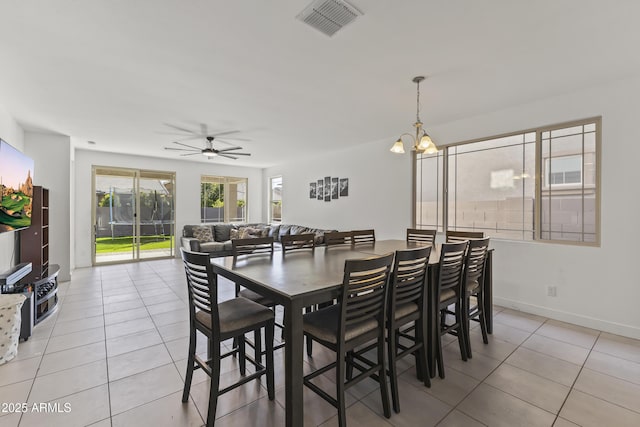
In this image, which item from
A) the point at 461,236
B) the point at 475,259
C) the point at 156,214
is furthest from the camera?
the point at 156,214

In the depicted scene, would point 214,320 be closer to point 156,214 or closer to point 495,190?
point 495,190

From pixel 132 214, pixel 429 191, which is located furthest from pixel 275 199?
pixel 429 191

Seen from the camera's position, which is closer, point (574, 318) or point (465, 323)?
point (465, 323)

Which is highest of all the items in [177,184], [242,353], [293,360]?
[177,184]

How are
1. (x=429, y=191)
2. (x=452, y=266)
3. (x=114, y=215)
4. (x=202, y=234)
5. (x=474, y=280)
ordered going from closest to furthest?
(x=452, y=266) → (x=474, y=280) → (x=429, y=191) → (x=114, y=215) → (x=202, y=234)

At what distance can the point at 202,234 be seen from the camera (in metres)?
6.88

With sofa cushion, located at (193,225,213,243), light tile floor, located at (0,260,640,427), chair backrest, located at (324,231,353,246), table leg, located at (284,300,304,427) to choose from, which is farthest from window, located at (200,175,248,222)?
table leg, located at (284,300,304,427)

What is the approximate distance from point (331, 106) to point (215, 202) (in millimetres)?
5526

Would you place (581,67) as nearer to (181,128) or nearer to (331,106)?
(331,106)

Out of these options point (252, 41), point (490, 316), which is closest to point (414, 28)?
point (252, 41)

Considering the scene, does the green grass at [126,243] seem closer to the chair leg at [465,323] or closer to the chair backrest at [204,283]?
the chair backrest at [204,283]

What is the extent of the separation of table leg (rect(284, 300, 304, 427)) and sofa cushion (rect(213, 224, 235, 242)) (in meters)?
6.37

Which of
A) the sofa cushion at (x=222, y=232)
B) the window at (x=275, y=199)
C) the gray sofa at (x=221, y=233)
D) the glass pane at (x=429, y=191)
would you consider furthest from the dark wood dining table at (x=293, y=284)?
the window at (x=275, y=199)

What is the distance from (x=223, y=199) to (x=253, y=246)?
5830 millimetres
